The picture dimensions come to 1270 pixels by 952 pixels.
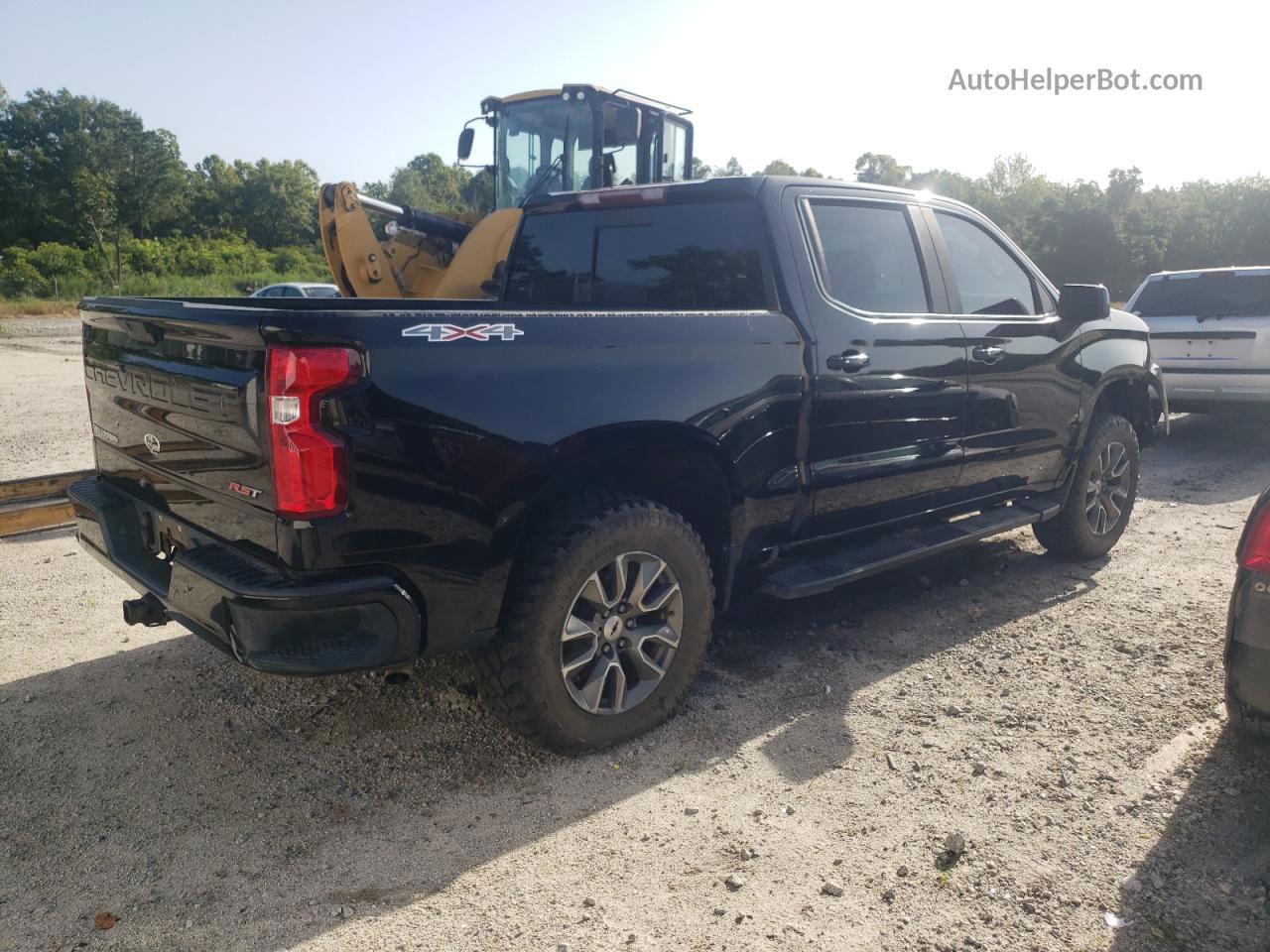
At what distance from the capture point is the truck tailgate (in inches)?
99.8

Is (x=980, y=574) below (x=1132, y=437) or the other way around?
below

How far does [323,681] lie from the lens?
384cm

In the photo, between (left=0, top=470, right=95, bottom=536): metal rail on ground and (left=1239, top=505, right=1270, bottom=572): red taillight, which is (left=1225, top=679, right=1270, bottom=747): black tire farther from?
(left=0, top=470, right=95, bottom=536): metal rail on ground

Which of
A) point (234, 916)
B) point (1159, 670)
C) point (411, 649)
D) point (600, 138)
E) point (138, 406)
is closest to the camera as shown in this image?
point (234, 916)

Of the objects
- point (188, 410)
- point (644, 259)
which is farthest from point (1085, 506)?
point (188, 410)

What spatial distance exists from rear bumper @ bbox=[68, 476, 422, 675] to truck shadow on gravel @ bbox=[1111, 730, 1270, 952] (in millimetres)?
2072

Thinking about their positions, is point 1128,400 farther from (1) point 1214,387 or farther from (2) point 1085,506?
(1) point 1214,387

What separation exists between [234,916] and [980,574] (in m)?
4.27

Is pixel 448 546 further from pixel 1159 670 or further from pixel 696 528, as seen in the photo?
pixel 1159 670

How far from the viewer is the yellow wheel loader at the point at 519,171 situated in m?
8.50

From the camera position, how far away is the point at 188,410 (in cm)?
281

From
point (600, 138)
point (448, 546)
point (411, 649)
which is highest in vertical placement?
point (600, 138)

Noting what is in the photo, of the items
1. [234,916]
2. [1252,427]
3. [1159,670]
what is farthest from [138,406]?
[1252,427]

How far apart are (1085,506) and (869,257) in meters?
2.35
